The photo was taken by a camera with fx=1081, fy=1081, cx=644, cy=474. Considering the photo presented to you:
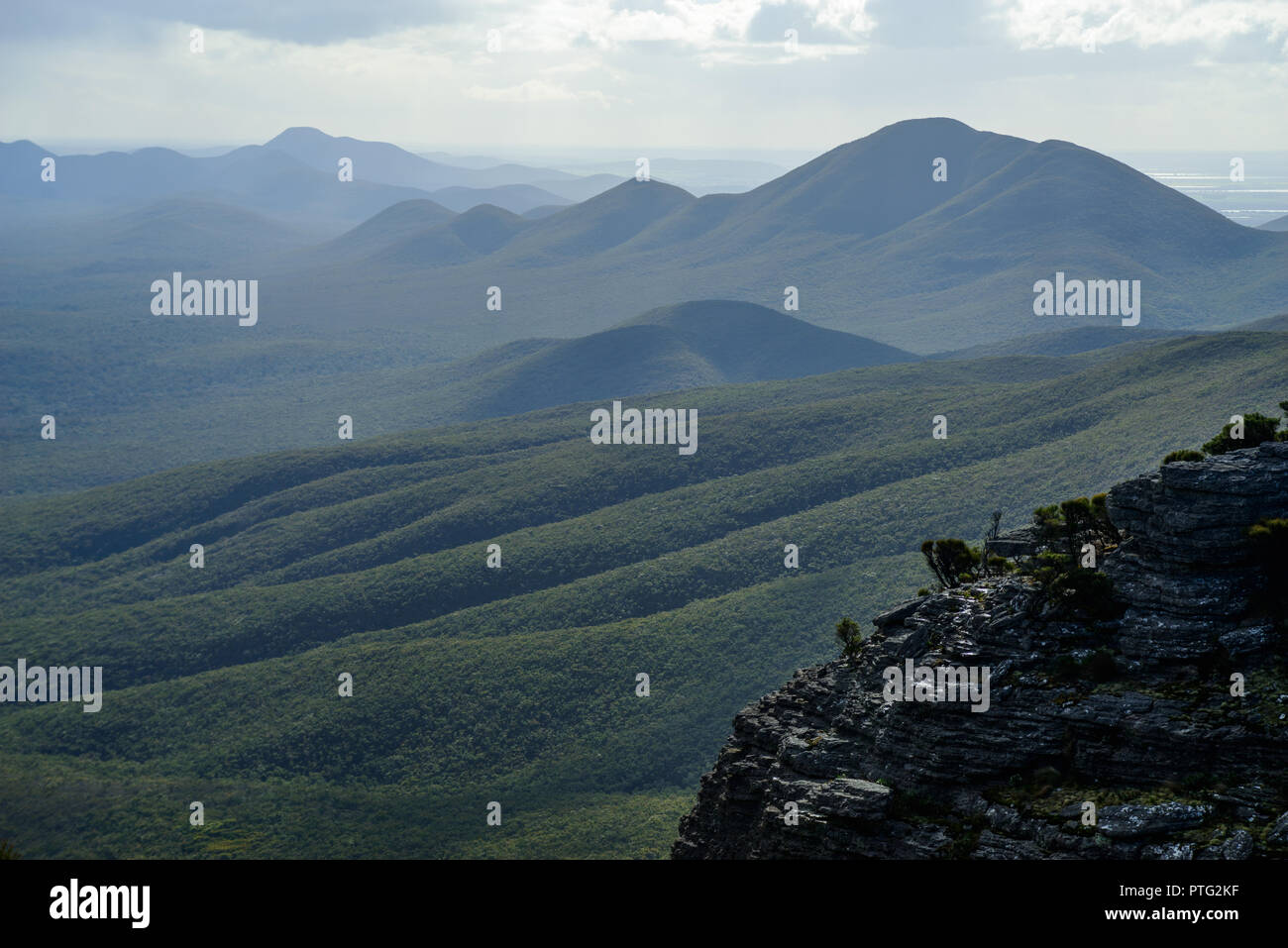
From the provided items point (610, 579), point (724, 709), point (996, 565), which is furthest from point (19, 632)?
point (996, 565)

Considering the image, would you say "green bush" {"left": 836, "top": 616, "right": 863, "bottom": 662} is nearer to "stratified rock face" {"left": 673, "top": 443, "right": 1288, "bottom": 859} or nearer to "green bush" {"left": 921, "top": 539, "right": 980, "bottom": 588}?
"stratified rock face" {"left": 673, "top": 443, "right": 1288, "bottom": 859}

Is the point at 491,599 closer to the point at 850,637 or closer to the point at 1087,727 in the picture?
the point at 850,637

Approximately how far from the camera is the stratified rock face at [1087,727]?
26.4m

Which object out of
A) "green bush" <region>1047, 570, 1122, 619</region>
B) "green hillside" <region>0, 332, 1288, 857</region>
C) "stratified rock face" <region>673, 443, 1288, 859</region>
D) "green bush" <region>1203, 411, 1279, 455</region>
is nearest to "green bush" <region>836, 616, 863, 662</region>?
"stratified rock face" <region>673, 443, 1288, 859</region>

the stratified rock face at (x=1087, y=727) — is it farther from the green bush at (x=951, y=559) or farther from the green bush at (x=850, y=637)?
the green bush at (x=951, y=559)

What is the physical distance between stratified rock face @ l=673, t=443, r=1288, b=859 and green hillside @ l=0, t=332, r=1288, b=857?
3607 centimetres

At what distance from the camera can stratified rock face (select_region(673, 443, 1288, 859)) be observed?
2641cm

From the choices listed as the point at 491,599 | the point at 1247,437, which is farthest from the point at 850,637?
the point at 491,599

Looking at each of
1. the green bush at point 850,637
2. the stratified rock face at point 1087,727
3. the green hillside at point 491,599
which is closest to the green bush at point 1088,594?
the stratified rock face at point 1087,727

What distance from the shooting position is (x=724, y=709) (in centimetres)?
9156

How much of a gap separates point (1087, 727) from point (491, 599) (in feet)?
344

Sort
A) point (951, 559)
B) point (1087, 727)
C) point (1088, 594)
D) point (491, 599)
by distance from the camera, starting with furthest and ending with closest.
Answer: point (491, 599), point (951, 559), point (1088, 594), point (1087, 727)

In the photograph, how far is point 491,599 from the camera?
128750 mm
